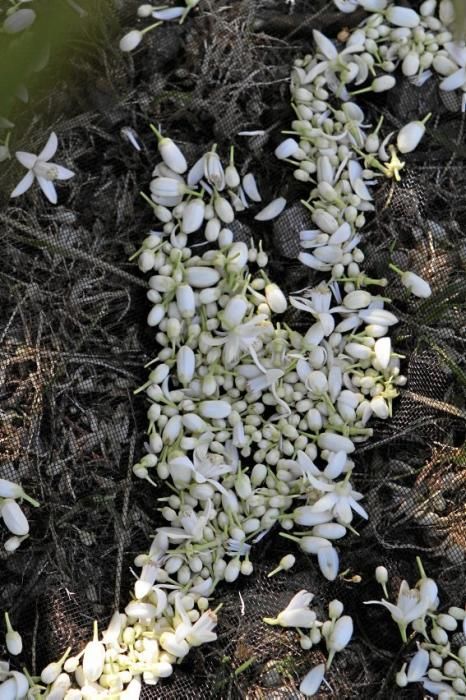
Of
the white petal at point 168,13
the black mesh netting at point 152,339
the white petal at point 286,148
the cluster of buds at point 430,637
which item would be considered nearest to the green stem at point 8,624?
the black mesh netting at point 152,339

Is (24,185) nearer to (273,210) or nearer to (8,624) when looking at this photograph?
(273,210)

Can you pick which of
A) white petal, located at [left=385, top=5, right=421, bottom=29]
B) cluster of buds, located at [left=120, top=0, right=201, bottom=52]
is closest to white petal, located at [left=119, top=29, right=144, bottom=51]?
cluster of buds, located at [left=120, top=0, right=201, bottom=52]

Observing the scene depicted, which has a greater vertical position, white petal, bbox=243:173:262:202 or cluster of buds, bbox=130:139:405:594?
white petal, bbox=243:173:262:202

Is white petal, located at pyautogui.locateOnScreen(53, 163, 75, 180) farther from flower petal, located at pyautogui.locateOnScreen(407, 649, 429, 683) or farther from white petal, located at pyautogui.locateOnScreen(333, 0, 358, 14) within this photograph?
flower petal, located at pyautogui.locateOnScreen(407, 649, 429, 683)

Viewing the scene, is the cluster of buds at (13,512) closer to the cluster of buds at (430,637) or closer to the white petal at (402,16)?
the cluster of buds at (430,637)

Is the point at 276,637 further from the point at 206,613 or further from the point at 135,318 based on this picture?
the point at 135,318

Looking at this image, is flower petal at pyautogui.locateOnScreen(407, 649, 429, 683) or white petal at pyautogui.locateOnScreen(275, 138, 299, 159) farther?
white petal at pyautogui.locateOnScreen(275, 138, 299, 159)

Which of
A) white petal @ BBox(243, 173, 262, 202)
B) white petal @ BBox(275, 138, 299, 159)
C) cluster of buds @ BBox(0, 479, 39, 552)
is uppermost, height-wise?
white petal @ BBox(275, 138, 299, 159)

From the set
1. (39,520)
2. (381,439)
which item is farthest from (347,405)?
(39,520)
